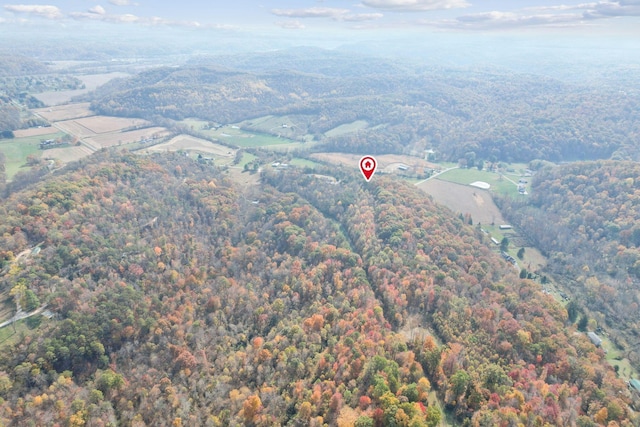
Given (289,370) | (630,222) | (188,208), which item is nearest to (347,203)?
(188,208)

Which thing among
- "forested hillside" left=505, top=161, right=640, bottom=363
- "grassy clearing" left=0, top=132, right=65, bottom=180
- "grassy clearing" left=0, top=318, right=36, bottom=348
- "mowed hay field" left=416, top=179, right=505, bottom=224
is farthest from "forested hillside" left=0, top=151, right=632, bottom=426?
"grassy clearing" left=0, top=132, right=65, bottom=180

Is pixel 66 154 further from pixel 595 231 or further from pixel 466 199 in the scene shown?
pixel 595 231

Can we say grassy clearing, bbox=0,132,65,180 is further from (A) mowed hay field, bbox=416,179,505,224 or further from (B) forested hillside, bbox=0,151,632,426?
(A) mowed hay field, bbox=416,179,505,224

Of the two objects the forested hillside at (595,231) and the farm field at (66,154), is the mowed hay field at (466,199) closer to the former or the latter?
the forested hillside at (595,231)

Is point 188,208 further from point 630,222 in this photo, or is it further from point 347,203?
point 630,222

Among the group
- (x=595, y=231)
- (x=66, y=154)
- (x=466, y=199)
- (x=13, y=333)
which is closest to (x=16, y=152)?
(x=66, y=154)

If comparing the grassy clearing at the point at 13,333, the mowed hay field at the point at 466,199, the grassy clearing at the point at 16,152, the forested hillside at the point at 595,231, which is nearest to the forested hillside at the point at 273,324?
the grassy clearing at the point at 13,333
